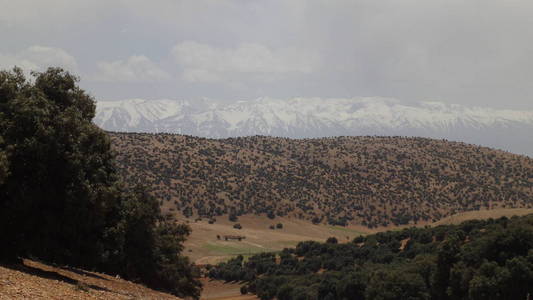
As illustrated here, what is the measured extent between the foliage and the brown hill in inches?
1652

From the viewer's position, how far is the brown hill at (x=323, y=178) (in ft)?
441

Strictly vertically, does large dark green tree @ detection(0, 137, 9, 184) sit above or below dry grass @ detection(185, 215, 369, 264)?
above

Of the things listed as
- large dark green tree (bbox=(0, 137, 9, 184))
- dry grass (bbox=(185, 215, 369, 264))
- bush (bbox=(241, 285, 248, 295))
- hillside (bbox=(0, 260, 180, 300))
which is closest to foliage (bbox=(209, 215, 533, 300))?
bush (bbox=(241, 285, 248, 295))

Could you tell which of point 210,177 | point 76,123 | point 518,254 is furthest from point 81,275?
point 210,177

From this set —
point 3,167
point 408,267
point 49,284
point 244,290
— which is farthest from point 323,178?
point 49,284

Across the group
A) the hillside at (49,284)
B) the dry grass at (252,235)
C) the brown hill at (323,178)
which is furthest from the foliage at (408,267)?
the brown hill at (323,178)

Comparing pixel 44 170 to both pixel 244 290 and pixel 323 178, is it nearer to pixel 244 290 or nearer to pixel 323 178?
pixel 244 290

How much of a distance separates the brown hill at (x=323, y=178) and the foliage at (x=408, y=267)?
42.0 meters

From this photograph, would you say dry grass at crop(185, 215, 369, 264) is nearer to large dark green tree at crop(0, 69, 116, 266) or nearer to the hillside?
the hillside

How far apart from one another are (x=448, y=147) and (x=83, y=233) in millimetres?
173157

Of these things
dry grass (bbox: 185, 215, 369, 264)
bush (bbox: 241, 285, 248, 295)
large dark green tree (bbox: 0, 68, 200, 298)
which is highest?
large dark green tree (bbox: 0, 68, 200, 298)

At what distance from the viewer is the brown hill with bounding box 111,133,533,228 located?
441ft

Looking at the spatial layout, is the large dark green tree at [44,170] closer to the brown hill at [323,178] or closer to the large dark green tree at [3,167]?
the large dark green tree at [3,167]

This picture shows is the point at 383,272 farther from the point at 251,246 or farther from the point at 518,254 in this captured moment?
the point at 251,246
